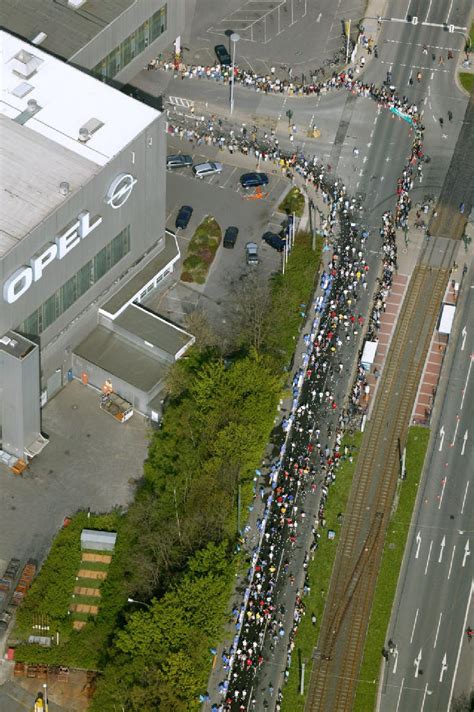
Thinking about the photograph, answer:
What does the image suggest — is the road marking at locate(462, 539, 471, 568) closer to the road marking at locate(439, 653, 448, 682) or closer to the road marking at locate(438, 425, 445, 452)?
the road marking at locate(439, 653, 448, 682)

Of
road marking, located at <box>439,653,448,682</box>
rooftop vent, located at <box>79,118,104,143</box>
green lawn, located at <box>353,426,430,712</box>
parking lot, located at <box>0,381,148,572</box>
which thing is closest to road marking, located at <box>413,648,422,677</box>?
road marking, located at <box>439,653,448,682</box>

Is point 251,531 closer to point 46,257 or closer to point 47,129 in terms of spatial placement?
point 46,257

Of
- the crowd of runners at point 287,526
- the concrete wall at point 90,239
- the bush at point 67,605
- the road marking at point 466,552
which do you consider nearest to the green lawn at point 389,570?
the road marking at point 466,552

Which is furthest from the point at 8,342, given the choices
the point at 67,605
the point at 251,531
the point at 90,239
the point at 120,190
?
the point at 251,531

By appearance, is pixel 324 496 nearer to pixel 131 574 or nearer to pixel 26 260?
pixel 131 574

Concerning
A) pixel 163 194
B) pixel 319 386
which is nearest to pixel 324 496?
pixel 319 386

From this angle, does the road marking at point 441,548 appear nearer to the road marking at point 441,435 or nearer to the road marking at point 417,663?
the road marking at point 417,663
